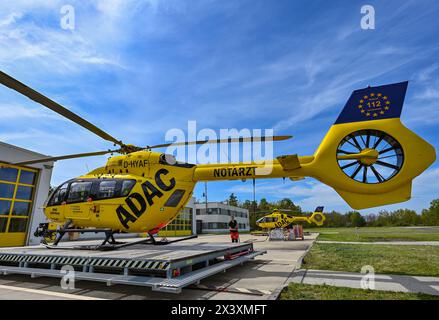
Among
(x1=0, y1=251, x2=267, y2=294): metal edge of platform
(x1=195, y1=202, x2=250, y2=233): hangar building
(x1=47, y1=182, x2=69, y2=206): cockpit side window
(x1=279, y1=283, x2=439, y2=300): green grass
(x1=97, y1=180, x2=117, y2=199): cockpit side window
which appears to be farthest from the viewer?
(x1=195, y1=202, x2=250, y2=233): hangar building

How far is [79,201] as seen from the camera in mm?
8781

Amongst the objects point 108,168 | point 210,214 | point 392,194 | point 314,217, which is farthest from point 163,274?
point 210,214

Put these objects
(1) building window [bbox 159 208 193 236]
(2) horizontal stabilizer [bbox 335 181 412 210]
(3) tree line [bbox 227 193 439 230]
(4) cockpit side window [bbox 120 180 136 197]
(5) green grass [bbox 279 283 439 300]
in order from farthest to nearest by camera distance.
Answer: (3) tree line [bbox 227 193 439 230] → (1) building window [bbox 159 208 193 236] → (4) cockpit side window [bbox 120 180 136 197] → (2) horizontal stabilizer [bbox 335 181 412 210] → (5) green grass [bbox 279 283 439 300]

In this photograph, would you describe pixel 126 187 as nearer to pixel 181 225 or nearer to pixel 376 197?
pixel 376 197

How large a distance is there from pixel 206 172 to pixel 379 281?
536 cm

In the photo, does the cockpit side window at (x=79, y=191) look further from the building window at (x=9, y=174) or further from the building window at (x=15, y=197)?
the building window at (x=9, y=174)

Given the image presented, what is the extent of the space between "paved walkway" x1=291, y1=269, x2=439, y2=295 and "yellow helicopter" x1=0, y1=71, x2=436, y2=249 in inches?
71.4

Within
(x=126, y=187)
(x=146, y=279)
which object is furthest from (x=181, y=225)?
(x=146, y=279)

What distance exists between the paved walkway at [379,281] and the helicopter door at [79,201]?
262 inches

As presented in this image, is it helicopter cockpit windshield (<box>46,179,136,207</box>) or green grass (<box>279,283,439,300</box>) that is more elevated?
helicopter cockpit windshield (<box>46,179,136,207</box>)

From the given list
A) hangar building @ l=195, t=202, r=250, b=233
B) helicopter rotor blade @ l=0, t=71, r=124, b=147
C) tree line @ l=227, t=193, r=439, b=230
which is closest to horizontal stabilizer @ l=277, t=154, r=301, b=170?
helicopter rotor blade @ l=0, t=71, r=124, b=147

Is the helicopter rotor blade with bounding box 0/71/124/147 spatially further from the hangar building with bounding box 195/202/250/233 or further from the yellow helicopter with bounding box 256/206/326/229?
the hangar building with bounding box 195/202/250/233

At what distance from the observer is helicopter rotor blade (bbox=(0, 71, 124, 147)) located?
562 cm

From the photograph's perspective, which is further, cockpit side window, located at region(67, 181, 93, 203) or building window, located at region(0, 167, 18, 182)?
building window, located at region(0, 167, 18, 182)
